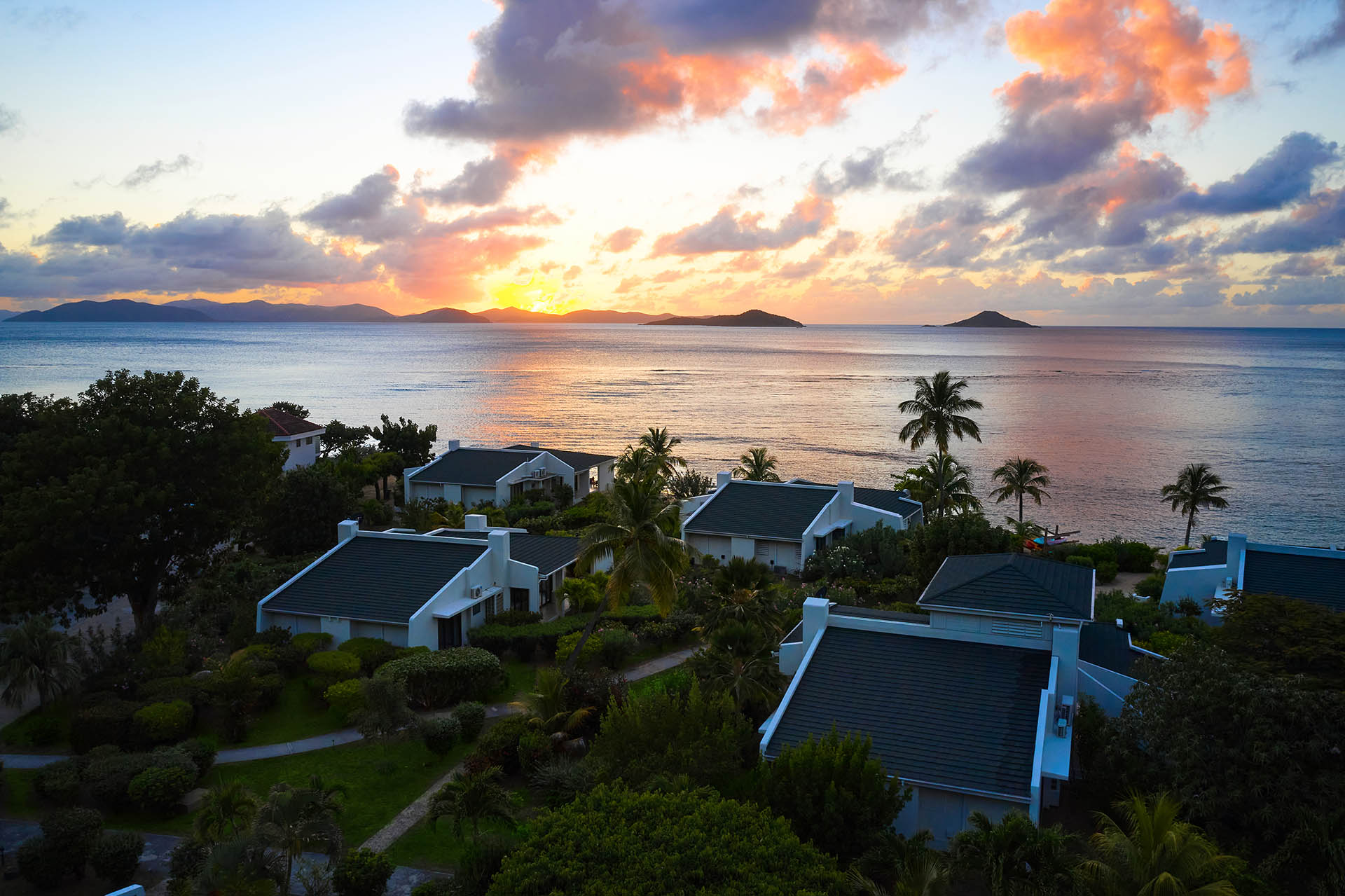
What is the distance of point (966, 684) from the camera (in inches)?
773

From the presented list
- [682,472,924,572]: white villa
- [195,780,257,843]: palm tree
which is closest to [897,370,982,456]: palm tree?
[682,472,924,572]: white villa

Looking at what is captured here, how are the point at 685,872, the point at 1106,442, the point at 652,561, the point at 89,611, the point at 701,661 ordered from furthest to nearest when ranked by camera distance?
the point at 1106,442 → the point at 89,611 → the point at 652,561 → the point at 701,661 → the point at 685,872

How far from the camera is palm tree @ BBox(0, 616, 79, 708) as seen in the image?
856 inches

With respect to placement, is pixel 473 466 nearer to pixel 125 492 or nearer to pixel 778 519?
pixel 778 519

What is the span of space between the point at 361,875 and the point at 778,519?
2916 cm

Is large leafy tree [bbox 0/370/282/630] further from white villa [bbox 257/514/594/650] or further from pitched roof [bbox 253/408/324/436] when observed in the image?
pitched roof [bbox 253/408/324/436]

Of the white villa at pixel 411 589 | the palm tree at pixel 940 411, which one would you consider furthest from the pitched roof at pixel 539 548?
the palm tree at pixel 940 411

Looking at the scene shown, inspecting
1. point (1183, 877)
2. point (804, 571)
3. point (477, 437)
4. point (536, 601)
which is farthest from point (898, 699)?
point (477, 437)

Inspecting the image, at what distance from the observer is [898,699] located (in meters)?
19.6

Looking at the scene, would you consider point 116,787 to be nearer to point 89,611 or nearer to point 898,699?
point 89,611

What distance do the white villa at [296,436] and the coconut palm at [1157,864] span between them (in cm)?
5691

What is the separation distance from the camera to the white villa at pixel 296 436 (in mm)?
60184

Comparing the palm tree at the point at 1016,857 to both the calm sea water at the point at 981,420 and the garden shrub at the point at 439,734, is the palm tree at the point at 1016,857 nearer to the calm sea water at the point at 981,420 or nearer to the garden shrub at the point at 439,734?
the garden shrub at the point at 439,734

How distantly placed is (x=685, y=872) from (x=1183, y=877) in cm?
747
